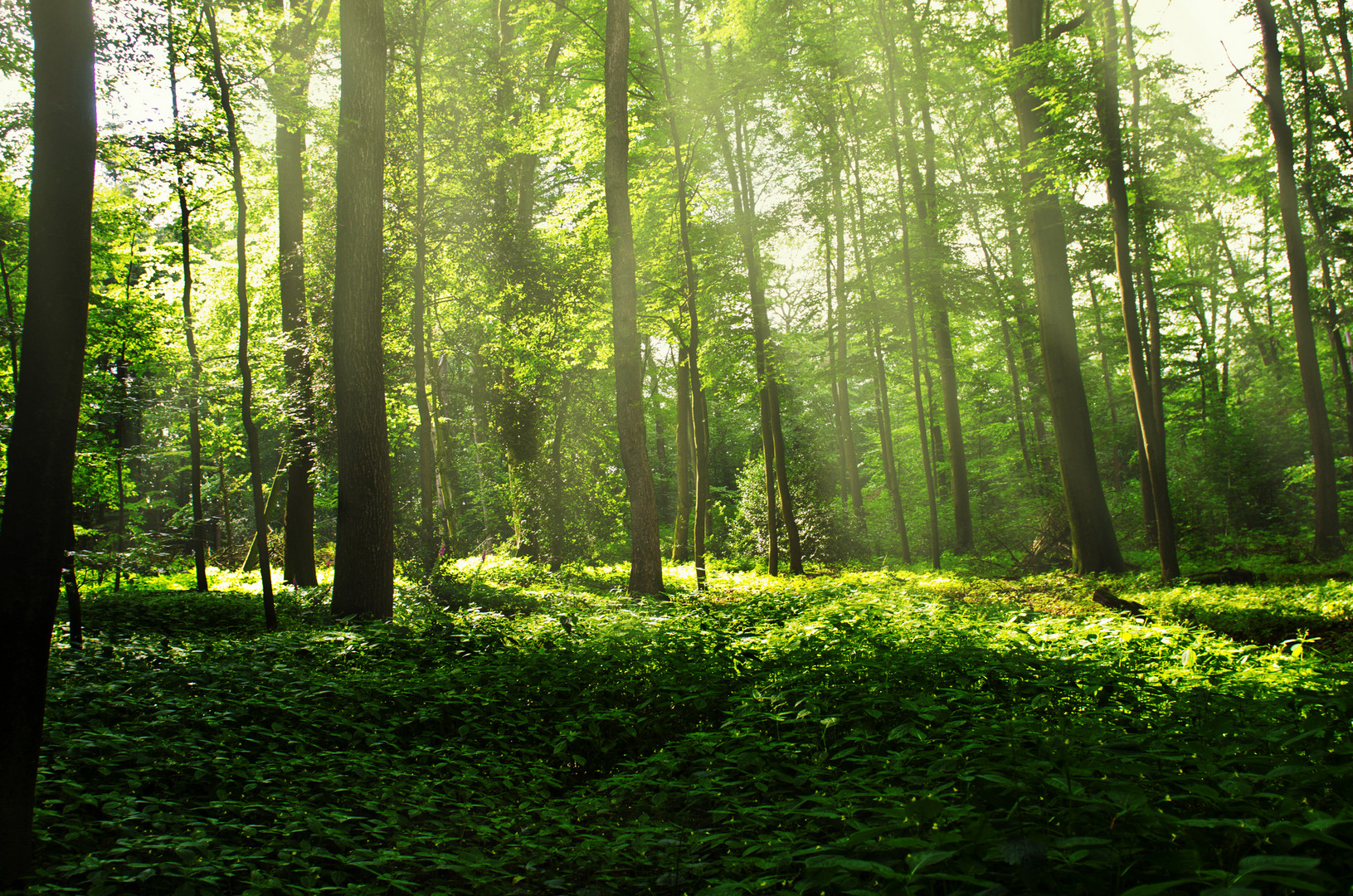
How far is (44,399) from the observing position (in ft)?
10.0

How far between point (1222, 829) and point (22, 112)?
1422 cm

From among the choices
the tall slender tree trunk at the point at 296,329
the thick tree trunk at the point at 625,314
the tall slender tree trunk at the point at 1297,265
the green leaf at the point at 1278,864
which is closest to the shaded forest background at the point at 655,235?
the tall slender tree trunk at the point at 296,329

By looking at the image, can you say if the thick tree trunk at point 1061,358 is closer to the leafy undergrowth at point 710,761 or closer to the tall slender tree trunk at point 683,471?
the leafy undergrowth at point 710,761

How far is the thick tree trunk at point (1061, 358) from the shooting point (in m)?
11.8

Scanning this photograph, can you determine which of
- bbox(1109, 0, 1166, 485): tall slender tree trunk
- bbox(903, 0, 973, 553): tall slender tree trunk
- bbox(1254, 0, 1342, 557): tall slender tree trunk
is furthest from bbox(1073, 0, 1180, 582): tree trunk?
bbox(1254, 0, 1342, 557): tall slender tree trunk

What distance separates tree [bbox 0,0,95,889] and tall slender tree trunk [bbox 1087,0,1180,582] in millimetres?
12680

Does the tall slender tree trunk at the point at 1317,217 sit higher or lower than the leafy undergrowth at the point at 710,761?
higher

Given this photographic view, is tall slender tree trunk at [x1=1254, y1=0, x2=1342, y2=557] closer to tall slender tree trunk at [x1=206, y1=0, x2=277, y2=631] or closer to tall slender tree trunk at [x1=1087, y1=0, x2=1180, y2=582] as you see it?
tall slender tree trunk at [x1=1087, y1=0, x2=1180, y2=582]

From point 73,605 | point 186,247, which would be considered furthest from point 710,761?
point 186,247

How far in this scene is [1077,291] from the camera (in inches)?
997

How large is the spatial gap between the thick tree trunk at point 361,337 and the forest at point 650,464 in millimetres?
64

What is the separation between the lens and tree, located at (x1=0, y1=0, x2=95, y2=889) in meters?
2.80

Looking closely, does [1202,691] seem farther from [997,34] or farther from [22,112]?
[22,112]

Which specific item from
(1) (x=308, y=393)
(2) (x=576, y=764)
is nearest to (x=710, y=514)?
(1) (x=308, y=393)
